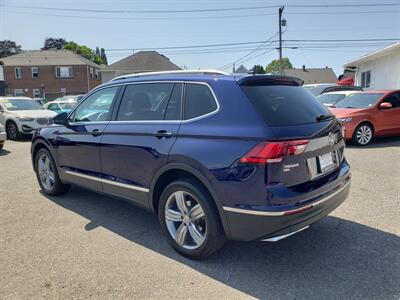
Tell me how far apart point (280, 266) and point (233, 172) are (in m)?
1.12

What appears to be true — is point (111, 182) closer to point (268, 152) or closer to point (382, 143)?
point (268, 152)

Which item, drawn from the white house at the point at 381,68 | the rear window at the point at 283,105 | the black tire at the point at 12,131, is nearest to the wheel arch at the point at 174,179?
the rear window at the point at 283,105

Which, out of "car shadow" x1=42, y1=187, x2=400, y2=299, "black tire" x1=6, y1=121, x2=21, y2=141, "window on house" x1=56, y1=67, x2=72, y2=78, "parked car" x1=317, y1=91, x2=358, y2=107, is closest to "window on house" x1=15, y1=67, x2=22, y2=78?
"window on house" x1=56, y1=67, x2=72, y2=78

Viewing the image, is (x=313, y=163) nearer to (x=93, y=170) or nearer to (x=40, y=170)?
(x=93, y=170)

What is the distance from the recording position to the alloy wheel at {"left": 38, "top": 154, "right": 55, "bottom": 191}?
5.62 metres

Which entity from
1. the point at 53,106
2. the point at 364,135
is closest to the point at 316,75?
the point at 53,106

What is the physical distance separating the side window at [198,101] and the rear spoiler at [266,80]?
0.33 metres

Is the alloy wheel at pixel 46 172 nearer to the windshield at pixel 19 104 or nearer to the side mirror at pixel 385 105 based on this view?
the side mirror at pixel 385 105

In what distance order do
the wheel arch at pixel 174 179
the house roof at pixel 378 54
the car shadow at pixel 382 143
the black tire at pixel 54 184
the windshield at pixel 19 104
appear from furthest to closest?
1. the house roof at pixel 378 54
2. the windshield at pixel 19 104
3. the car shadow at pixel 382 143
4. the black tire at pixel 54 184
5. the wheel arch at pixel 174 179

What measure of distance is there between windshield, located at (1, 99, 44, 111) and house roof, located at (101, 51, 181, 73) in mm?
26712

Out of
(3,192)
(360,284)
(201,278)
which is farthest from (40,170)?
(360,284)

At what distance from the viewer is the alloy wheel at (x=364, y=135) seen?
9.72 m

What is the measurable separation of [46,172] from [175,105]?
3.14 meters

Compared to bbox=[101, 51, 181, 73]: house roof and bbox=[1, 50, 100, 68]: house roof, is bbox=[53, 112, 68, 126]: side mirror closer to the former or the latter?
bbox=[101, 51, 181, 73]: house roof
